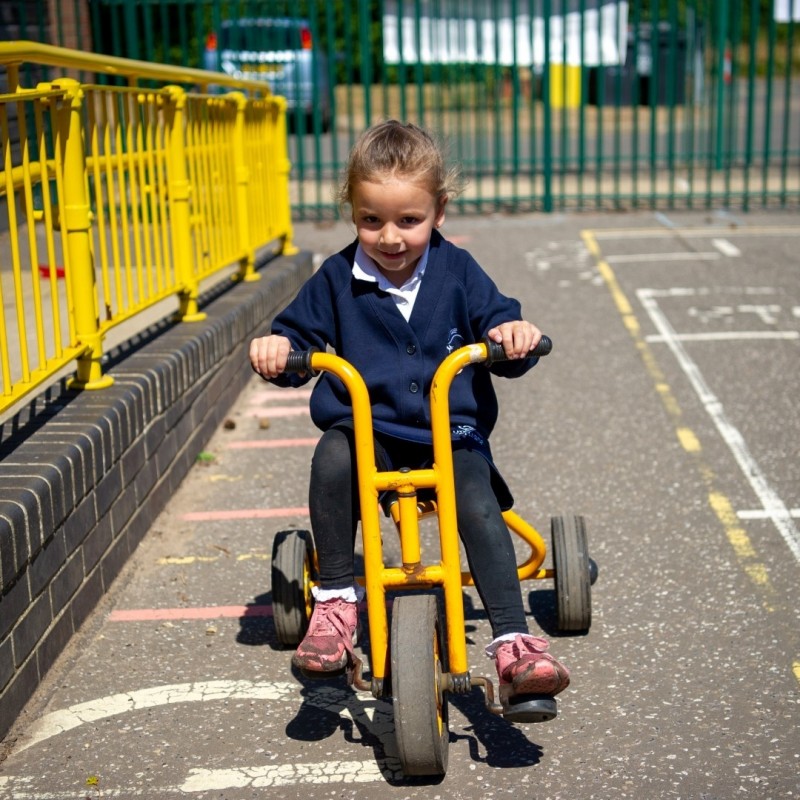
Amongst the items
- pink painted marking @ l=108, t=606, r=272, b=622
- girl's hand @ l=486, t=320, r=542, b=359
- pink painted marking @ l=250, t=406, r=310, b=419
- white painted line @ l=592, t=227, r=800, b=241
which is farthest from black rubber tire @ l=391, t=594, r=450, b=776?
white painted line @ l=592, t=227, r=800, b=241

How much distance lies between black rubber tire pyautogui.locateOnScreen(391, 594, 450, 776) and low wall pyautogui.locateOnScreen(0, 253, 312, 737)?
1.08 m

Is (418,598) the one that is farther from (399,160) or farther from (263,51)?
(263,51)

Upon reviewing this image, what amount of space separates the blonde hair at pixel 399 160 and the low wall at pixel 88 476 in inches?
50.8

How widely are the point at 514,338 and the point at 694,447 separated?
2.80 m

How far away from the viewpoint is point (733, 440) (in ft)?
19.3

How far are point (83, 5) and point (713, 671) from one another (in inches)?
437

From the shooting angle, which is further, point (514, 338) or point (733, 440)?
point (733, 440)

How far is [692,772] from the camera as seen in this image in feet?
10.3

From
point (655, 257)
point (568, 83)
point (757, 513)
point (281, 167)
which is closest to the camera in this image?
point (757, 513)

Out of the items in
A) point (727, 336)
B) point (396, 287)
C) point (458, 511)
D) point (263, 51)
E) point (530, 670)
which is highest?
point (263, 51)

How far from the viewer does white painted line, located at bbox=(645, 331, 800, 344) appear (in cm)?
773

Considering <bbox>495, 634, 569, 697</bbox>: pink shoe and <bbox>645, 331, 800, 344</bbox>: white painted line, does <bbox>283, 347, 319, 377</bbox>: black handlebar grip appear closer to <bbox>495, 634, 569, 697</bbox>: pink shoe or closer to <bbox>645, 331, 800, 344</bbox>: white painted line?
<bbox>495, 634, 569, 697</bbox>: pink shoe

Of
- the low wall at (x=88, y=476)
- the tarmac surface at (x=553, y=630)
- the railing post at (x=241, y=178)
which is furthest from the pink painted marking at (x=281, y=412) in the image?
the railing post at (x=241, y=178)

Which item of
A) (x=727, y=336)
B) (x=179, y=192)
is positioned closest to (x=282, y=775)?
(x=179, y=192)
